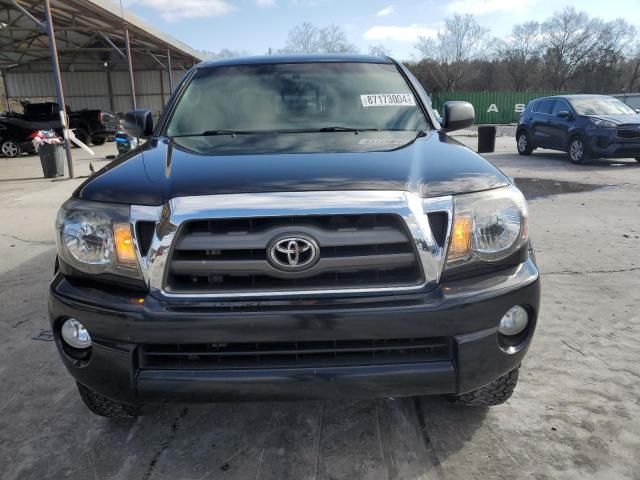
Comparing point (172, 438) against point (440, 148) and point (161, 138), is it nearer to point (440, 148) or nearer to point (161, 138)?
point (161, 138)

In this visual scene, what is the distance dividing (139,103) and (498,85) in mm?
50907

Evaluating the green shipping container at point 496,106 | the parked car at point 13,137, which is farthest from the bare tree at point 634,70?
the parked car at point 13,137

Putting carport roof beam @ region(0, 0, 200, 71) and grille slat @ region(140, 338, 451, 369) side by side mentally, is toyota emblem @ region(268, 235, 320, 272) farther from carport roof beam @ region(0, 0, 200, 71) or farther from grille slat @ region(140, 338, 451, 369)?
carport roof beam @ region(0, 0, 200, 71)

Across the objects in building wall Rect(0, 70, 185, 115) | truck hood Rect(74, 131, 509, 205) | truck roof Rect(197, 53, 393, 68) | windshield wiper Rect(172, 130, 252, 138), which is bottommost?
truck hood Rect(74, 131, 509, 205)

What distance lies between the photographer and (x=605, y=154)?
37.8 feet

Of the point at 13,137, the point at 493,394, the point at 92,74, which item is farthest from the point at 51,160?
the point at 92,74

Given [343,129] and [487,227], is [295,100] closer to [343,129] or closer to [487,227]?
[343,129]

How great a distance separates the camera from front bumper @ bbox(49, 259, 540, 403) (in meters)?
1.78

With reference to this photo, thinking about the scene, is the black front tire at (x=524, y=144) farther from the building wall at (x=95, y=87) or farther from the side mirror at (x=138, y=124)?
the building wall at (x=95, y=87)

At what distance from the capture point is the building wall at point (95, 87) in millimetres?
32969

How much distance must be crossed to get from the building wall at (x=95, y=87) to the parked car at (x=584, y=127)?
1017 inches

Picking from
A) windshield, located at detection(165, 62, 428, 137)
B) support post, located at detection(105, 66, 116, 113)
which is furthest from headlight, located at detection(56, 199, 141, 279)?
support post, located at detection(105, 66, 116, 113)

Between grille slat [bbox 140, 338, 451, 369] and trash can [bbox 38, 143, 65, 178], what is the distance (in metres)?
11.6

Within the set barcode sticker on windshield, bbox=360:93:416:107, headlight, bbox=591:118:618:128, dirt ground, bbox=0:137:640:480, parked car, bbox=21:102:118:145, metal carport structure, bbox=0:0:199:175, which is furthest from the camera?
metal carport structure, bbox=0:0:199:175
